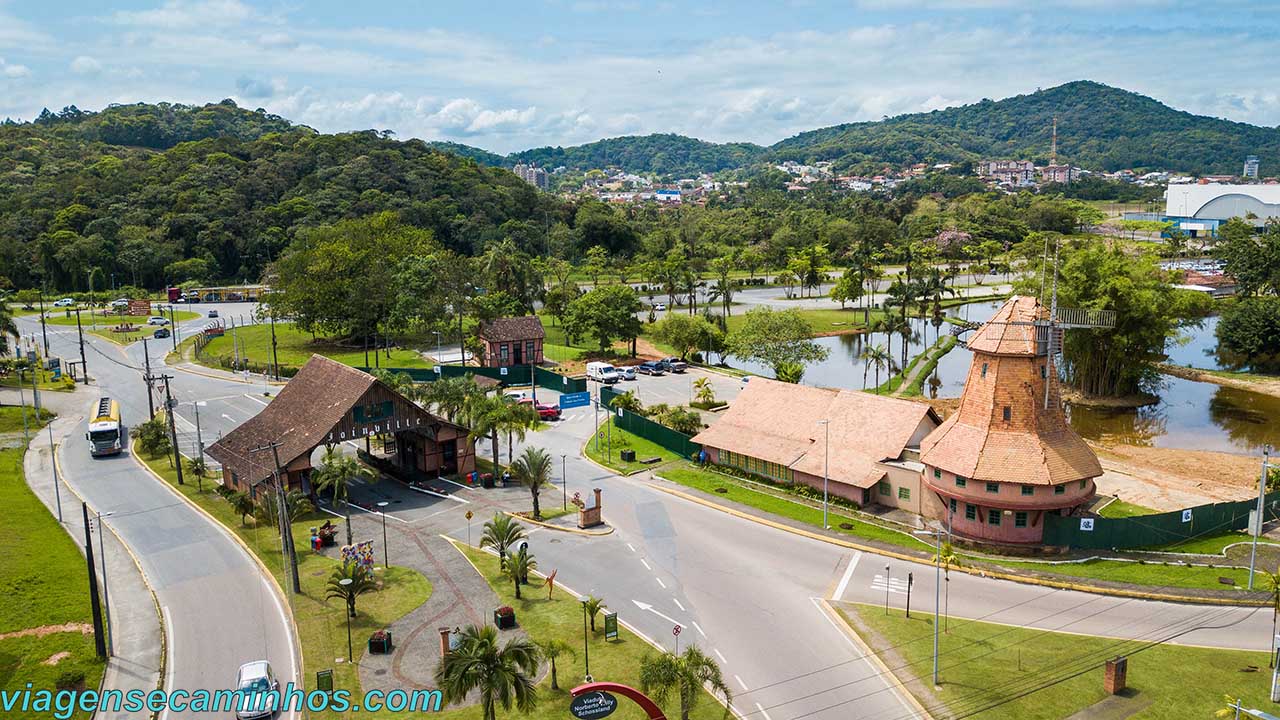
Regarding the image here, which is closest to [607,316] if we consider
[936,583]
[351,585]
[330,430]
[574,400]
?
[574,400]

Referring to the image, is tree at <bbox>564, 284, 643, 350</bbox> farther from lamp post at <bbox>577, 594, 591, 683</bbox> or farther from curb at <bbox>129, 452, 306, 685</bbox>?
lamp post at <bbox>577, 594, 591, 683</bbox>

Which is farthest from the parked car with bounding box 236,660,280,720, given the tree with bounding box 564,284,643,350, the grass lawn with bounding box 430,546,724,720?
the tree with bounding box 564,284,643,350

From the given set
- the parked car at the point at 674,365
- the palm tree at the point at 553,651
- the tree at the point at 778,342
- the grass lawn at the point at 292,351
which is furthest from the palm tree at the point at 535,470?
the grass lawn at the point at 292,351

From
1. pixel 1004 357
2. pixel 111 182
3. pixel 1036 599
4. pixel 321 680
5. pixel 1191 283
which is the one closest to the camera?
pixel 321 680

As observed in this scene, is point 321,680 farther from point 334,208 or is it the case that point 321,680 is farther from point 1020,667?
point 334,208

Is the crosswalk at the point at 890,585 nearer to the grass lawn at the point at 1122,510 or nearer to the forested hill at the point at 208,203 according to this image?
the grass lawn at the point at 1122,510

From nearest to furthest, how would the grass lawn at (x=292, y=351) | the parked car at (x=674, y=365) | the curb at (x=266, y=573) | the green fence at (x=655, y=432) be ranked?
1. the curb at (x=266, y=573)
2. the green fence at (x=655, y=432)
3. the parked car at (x=674, y=365)
4. the grass lawn at (x=292, y=351)

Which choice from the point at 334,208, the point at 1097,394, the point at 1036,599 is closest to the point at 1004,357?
the point at 1036,599

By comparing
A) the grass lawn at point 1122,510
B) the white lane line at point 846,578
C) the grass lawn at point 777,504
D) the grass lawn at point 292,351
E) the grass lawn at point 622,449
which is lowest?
the grass lawn at point 1122,510
